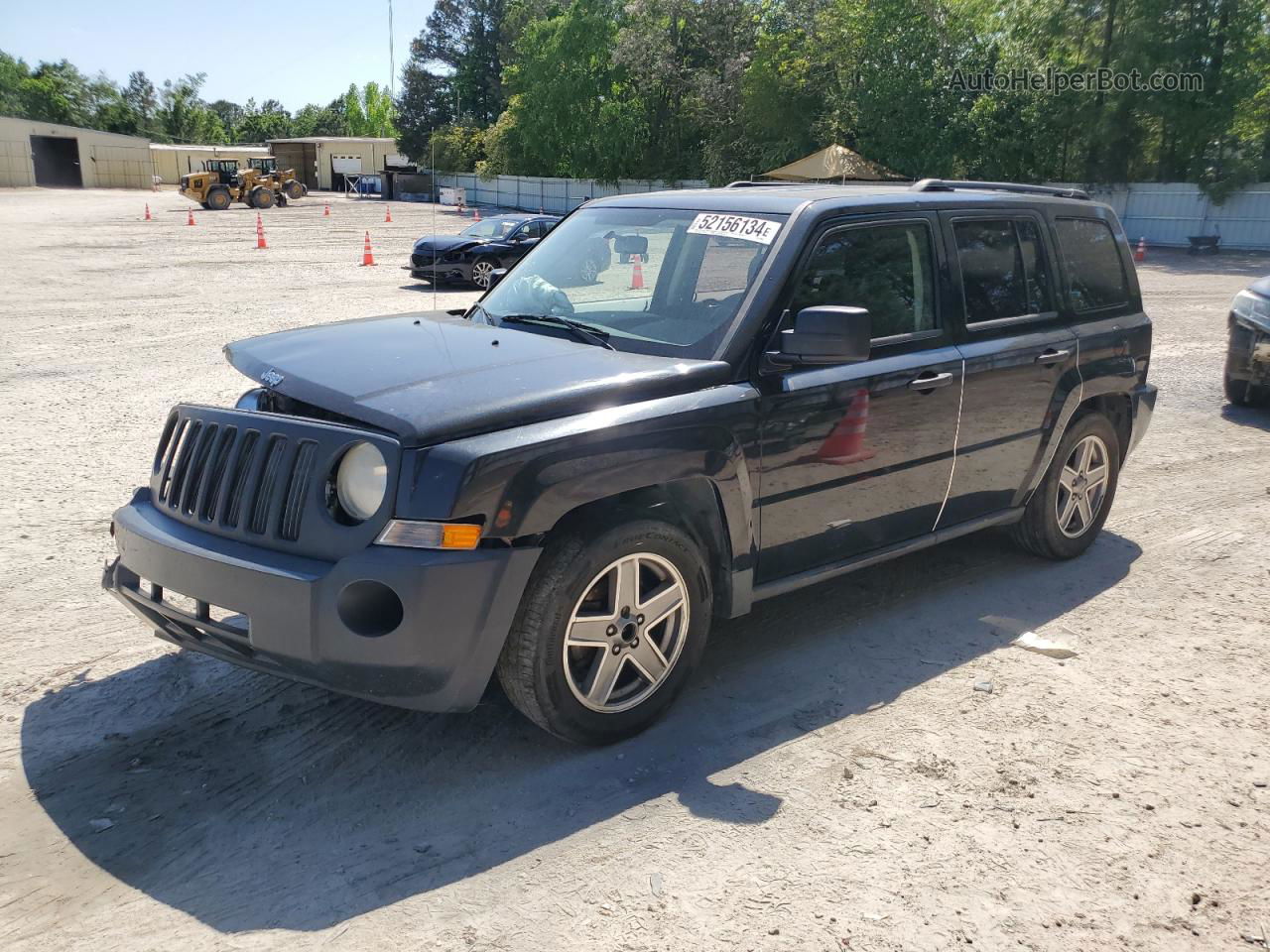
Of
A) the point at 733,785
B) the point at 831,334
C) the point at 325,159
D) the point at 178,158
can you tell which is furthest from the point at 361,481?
the point at 178,158

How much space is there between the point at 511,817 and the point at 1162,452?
661 cm

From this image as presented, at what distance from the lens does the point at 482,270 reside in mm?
19984

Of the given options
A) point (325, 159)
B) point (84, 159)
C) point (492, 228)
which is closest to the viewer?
point (492, 228)

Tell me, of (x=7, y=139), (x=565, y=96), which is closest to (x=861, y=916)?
(x=565, y=96)

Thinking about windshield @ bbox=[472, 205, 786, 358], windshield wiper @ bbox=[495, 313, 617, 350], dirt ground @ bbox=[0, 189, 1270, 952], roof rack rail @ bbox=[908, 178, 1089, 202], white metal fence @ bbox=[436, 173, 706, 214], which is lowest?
dirt ground @ bbox=[0, 189, 1270, 952]

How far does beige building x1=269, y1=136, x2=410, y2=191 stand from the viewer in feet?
268

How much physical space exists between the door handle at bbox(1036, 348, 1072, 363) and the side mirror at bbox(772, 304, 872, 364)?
1.63 metres

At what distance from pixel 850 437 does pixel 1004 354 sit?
1.11 m

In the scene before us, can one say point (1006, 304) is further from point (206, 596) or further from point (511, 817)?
point (206, 596)

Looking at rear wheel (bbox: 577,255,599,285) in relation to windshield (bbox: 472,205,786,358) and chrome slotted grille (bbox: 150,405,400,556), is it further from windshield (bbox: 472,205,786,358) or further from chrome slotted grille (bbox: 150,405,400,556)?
chrome slotted grille (bbox: 150,405,400,556)

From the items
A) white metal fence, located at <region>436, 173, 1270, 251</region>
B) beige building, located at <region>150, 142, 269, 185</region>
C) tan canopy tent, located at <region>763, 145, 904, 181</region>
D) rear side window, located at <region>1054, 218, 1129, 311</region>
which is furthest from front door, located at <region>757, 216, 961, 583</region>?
beige building, located at <region>150, 142, 269, 185</region>

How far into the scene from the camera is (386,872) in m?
3.04

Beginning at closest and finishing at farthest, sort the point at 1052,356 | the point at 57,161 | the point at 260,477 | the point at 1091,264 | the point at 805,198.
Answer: the point at 260,477 < the point at 805,198 < the point at 1052,356 < the point at 1091,264 < the point at 57,161

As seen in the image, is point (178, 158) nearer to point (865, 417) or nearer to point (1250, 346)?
point (1250, 346)
